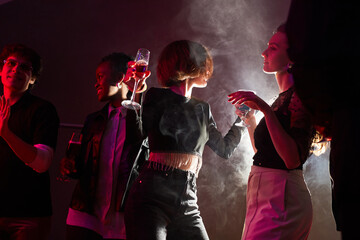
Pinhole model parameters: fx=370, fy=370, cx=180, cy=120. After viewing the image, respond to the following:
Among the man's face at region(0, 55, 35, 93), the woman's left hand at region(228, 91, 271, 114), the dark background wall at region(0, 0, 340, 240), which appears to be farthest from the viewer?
the dark background wall at region(0, 0, 340, 240)

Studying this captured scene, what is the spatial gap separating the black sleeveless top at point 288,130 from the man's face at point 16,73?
166cm

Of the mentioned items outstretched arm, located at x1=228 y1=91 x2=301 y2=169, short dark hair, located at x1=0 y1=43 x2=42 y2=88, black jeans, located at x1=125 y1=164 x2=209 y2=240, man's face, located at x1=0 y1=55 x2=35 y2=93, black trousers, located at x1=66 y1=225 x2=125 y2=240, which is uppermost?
short dark hair, located at x1=0 y1=43 x2=42 y2=88

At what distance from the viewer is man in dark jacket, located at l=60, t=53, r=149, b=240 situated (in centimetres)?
234

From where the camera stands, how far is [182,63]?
2.26 meters

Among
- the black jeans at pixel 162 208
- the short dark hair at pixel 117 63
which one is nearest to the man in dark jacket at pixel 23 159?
the short dark hair at pixel 117 63

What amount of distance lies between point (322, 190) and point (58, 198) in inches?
103

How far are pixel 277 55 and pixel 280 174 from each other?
69 centimetres

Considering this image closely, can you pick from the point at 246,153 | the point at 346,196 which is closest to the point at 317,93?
the point at 346,196

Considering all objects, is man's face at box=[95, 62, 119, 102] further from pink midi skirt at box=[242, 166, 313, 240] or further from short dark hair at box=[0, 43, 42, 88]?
pink midi skirt at box=[242, 166, 313, 240]

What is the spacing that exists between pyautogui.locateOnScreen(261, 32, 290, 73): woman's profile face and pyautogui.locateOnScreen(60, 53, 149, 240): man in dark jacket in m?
0.82

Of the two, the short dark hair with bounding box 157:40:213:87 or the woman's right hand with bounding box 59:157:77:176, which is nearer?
the short dark hair with bounding box 157:40:213:87

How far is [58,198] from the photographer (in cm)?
392

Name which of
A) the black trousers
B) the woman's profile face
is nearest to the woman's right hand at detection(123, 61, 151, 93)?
the woman's profile face

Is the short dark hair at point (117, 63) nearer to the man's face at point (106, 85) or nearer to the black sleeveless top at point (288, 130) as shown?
the man's face at point (106, 85)
